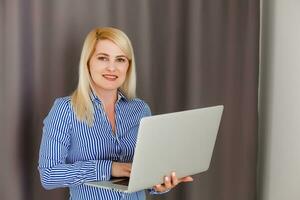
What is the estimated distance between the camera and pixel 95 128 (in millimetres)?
1829

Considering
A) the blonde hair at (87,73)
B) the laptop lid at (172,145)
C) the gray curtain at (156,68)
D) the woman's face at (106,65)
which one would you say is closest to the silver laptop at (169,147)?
the laptop lid at (172,145)

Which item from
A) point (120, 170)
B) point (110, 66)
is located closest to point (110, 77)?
point (110, 66)

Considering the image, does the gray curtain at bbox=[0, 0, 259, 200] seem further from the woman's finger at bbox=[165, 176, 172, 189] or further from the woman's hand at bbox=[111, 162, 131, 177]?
the woman's finger at bbox=[165, 176, 172, 189]

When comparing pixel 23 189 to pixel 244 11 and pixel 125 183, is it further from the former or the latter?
pixel 244 11

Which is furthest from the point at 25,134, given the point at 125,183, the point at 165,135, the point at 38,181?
the point at 165,135

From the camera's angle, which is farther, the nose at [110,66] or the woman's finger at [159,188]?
the nose at [110,66]

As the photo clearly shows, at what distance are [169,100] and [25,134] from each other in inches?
30.1

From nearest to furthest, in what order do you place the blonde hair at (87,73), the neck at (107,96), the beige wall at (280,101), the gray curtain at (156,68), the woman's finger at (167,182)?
the woman's finger at (167,182)
the blonde hair at (87,73)
the neck at (107,96)
the gray curtain at (156,68)
the beige wall at (280,101)

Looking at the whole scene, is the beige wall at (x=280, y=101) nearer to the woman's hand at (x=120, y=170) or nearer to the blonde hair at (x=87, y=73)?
the blonde hair at (x=87, y=73)

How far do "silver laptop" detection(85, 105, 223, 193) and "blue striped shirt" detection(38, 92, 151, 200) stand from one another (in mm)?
72

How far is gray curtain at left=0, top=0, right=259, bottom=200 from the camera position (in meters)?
2.14

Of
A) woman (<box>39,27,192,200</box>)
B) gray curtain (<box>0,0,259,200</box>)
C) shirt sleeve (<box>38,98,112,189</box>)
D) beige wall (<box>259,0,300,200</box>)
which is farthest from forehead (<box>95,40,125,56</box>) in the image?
beige wall (<box>259,0,300,200</box>)

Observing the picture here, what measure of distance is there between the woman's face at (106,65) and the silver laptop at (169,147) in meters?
0.38

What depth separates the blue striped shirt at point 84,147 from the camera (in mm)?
1714
